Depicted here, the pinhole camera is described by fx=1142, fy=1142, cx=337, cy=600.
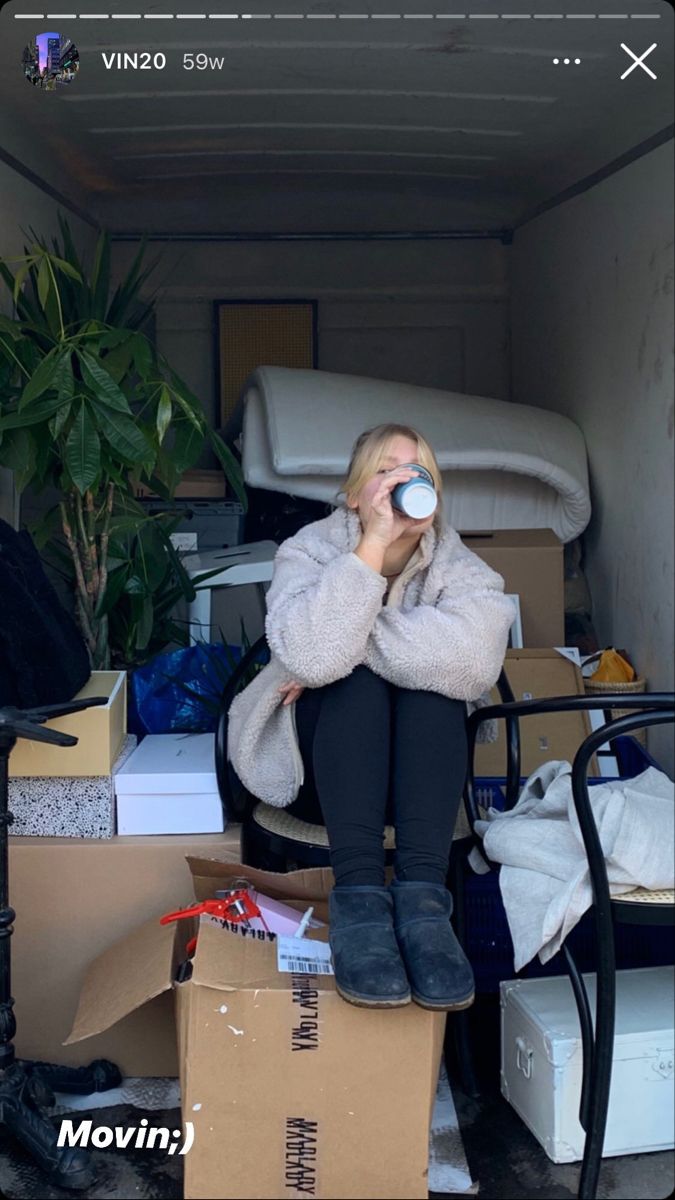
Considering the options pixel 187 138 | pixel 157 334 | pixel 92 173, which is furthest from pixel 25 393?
pixel 157 334

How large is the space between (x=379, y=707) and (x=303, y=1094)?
62cm

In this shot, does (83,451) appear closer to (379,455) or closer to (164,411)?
(164,411)

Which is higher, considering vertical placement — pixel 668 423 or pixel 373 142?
pixel 373 142

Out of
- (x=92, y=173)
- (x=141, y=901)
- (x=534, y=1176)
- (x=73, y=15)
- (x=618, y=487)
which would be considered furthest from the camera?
(x=92, y=173)

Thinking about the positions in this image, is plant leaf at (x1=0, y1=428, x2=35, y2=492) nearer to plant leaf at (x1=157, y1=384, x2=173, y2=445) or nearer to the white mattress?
plant leaf at (x1=157, y1=384, x2=173, y2=445)

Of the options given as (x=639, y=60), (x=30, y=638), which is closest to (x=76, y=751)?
(x=30, y=638)

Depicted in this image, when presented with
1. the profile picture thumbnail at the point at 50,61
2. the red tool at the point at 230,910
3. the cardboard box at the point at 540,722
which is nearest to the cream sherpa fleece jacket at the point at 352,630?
the red tool at the point at 230,910

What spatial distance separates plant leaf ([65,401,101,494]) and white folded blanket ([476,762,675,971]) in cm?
106

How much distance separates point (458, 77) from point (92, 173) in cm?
166

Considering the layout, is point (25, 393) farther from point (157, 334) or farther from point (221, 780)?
point (157, 334)

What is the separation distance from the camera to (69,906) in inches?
89.6

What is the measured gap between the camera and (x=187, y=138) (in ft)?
12.3

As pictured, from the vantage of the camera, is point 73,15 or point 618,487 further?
point 618,487

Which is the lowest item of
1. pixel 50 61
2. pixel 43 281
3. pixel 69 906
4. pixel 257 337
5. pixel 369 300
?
pixel 69 906
